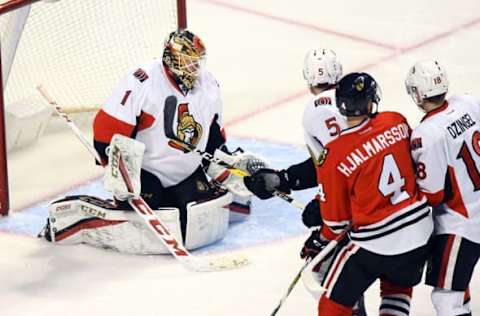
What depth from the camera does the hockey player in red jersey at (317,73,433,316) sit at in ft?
10.9

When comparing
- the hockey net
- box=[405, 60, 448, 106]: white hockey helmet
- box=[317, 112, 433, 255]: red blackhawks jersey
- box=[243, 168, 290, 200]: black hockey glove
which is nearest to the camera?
box=[317, 112, 433, 255]: red blackhawks jersey

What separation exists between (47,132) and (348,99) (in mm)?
2476

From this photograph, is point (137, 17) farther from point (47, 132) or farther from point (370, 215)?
point (370, 215)

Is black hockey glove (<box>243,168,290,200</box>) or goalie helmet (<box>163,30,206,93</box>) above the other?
goalie helmet (<box>163,30,206,93</box>)

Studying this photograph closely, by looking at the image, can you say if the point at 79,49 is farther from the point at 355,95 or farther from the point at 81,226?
the point at 355,95

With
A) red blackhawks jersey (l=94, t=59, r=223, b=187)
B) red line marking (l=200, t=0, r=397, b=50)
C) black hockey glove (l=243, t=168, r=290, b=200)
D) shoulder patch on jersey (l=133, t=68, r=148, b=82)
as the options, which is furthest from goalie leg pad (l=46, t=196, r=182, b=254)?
red line marking (l=200, t=0, r=397, b=50)

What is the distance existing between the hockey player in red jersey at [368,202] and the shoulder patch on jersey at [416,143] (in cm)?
2

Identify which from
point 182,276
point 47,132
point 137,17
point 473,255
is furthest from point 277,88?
point 473,255

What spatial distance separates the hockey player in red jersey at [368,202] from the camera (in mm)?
3324

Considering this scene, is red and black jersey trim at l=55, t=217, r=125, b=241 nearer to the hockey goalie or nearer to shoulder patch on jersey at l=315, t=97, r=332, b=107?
the hockey goalie

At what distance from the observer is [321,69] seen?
12.1 feet

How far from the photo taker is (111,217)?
4.44 m

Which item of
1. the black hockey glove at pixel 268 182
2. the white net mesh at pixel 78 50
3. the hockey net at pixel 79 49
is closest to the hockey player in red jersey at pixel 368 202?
the black hockey glove at pixel 268 182

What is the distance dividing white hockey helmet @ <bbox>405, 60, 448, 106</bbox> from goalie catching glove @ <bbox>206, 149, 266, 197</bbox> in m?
1.20
